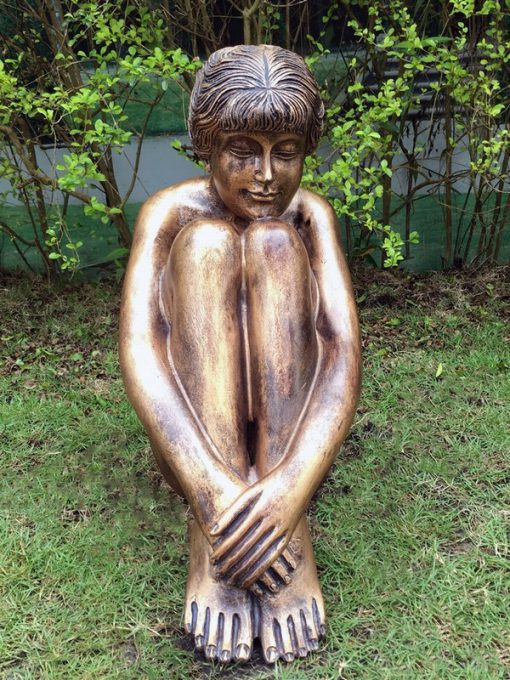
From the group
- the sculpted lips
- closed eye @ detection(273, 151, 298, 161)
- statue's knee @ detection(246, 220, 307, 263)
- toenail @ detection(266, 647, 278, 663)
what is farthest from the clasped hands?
closed eye @ detection(273, 151, 298, 161)

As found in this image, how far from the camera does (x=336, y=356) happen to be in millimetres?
2244

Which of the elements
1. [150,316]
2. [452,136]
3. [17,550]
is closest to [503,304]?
[452,136]

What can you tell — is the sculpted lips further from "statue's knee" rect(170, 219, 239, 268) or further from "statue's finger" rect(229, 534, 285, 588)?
"statue's finger" rect(229, 534, 285, 588)

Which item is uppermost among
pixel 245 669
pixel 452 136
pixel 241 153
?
pixel 241 153

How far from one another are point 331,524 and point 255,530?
828 mm

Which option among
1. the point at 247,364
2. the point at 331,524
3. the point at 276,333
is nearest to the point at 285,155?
the point at 276,333

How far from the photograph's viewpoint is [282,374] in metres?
2.16

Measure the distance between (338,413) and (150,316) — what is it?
25.5 inches

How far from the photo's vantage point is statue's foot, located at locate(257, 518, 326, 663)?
6.82ft

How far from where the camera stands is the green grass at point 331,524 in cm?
217

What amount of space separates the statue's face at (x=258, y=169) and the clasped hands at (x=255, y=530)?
2.80 ft

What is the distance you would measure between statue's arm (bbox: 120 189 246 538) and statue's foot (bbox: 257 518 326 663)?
326 mm

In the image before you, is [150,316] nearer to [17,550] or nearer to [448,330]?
[17,550]

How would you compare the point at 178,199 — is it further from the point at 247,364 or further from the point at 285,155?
the point at 247,364
